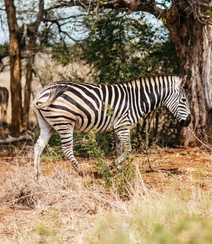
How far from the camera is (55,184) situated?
7242 mm

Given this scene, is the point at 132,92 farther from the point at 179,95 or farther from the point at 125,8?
the point at 125,8

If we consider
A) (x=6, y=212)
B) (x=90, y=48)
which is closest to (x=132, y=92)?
(x=6, y=212)

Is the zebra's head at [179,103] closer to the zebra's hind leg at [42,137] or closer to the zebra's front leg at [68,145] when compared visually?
the zebra's front leg at [68,145]

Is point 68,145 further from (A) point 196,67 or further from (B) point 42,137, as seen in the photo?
(A) point 196,67

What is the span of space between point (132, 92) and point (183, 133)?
273cm

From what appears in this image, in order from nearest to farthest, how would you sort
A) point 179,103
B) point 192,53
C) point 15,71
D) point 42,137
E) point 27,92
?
point 42,137 → point 179,103 → point 192,53 → point 15,71 → point 27,92

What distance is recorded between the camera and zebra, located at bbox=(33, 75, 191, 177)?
8.49 m

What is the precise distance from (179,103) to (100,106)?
1.64m

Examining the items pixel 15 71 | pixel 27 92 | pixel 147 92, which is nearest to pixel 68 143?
pixel 147 92

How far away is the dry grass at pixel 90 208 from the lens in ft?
16.8

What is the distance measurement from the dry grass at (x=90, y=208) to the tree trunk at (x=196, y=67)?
10.3ft

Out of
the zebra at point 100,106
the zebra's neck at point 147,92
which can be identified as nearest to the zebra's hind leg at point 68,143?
the zebra at point 100,106

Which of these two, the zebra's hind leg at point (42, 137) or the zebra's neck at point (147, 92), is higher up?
the zebra's neck at point (147, 92)

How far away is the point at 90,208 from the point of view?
6.55 metres
